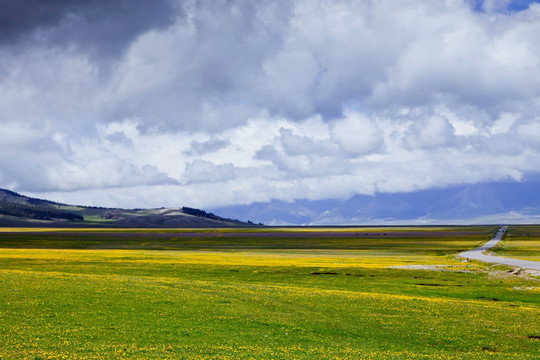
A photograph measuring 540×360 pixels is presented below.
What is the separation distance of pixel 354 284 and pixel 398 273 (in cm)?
1459

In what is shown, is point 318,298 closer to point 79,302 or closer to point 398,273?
point 79,302

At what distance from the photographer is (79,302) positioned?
31453 mm

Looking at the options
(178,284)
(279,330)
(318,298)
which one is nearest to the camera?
(279,330)

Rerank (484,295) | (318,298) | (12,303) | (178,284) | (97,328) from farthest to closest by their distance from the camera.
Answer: (484,295), (178,284), (318,298), (12,303), (97,328)

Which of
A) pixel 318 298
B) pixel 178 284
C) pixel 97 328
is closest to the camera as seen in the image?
pixel 97 328

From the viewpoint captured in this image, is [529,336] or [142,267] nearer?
[529,336]

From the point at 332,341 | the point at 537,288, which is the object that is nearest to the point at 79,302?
the point at 332,341

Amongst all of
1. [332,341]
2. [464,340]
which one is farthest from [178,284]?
[464,340]

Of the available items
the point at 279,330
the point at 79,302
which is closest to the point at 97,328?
the point at 79,302

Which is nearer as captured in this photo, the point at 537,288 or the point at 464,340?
the point at 464,340

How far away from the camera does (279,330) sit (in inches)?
1068

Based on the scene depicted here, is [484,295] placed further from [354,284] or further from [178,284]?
[178,284]

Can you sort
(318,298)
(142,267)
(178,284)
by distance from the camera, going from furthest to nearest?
1. (142,267)
2. (178,284)
3. (318,298)

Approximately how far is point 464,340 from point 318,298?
1341 centimetres
